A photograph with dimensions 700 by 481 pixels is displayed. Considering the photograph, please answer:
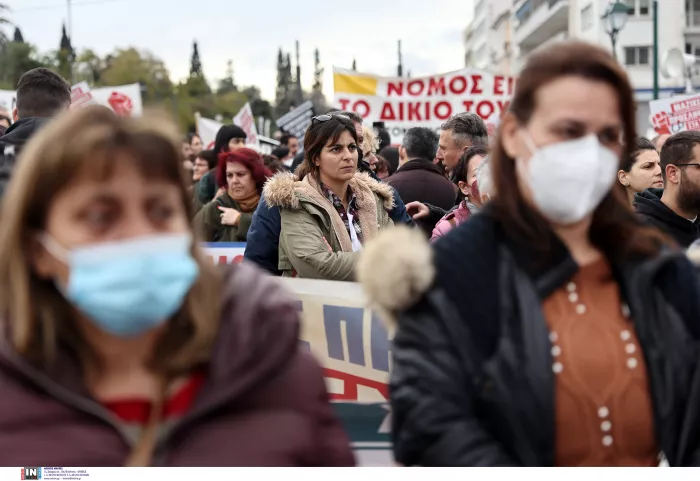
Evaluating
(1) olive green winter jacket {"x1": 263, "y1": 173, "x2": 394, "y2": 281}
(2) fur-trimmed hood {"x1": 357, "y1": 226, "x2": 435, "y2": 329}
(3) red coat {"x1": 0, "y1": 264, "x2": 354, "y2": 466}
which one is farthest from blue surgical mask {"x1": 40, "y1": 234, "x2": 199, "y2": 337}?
(1) olive green winter jacket {"x1": 263, "y1": 173, "x2": 394, "y2": 281}

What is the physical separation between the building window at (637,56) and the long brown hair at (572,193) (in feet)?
180

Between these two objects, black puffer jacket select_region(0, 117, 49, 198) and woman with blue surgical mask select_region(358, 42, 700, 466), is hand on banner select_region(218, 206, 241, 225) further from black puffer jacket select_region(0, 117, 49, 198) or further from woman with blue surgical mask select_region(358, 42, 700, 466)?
woman with blue surgical mask select_region(358, 42, 700, 466)

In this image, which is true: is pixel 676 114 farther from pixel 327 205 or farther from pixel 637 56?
pixel 637 56

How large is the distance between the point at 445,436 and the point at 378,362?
1657 millimetres

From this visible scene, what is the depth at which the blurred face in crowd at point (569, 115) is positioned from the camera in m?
2.03

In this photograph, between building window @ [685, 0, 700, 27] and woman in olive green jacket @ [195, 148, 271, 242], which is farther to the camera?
building window @ [685, 0, 700, 27]

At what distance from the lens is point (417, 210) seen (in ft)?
19.7

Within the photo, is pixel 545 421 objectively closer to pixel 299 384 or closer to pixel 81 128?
pixel 299 384

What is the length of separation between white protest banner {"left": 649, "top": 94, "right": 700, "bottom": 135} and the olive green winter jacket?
264 inches

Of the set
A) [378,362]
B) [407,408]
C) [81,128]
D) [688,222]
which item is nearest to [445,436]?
[407,408]

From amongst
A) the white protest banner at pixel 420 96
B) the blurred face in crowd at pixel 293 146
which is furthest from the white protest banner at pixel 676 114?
the blurred face in crowd at pixel 293 146

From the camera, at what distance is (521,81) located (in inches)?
82.1

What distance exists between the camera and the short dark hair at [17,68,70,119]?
4977 mm

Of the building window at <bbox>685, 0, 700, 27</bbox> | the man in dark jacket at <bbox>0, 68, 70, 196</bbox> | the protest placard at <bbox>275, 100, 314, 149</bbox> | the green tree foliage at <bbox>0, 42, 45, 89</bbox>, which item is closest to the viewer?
the man in dark jacket at <bbox>0, 68, 70, 196</bbox>
